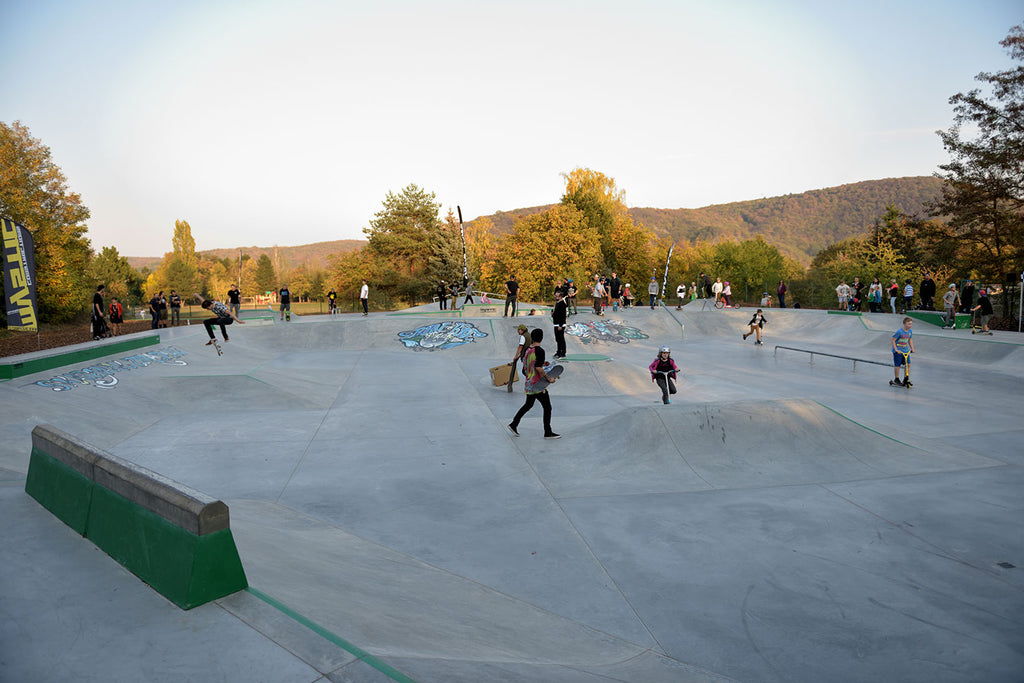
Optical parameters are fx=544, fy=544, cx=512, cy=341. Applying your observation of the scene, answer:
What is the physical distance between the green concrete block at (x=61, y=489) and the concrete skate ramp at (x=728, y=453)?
177 inches

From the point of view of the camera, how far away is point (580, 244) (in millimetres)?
51031

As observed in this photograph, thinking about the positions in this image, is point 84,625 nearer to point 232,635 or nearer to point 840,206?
point 232,635

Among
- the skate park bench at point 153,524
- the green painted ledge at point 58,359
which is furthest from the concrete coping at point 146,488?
the green painted ledge at point 58,359

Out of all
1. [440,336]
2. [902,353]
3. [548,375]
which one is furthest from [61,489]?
[440,336]

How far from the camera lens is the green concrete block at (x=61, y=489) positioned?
12.7 feet

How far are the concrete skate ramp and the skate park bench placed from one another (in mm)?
4153

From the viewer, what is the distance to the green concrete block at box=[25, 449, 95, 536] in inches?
152

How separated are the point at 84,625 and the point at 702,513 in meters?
5.27

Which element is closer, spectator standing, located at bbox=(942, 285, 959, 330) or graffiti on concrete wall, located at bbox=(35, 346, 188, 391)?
graffiti on concrete wall, located at bbox=(35, 346, 188, 391)

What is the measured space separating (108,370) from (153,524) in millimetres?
10985

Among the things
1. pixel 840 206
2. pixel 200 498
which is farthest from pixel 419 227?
pixel 840 206

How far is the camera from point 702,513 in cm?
588

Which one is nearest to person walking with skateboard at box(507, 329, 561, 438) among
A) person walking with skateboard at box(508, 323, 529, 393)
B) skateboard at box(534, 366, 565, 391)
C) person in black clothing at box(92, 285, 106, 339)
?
skateboard at box(534, 366, 565, 391)

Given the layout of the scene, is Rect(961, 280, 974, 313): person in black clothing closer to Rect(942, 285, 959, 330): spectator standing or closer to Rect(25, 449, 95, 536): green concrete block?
Rect(942, 285, 959, 330): spectator standing
